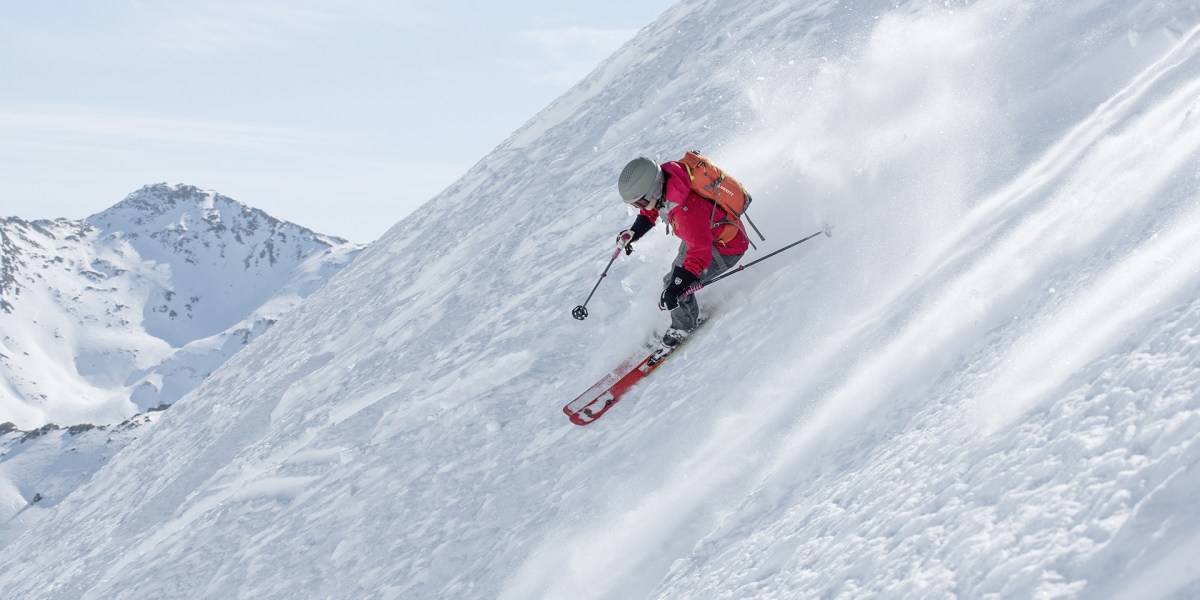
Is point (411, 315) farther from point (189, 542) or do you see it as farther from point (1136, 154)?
point (1136, 154)

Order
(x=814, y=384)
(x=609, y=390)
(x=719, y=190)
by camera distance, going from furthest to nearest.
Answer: (x=609, y=390) < (x=719, y=190) < (x=814, y=384)

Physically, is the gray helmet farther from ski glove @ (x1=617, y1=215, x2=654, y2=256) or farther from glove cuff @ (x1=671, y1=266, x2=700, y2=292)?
glove cuff @ (x1=671, y1=266, x2=700, y2=292)

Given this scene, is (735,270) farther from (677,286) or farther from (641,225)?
(641,225)

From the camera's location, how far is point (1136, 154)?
675 cm

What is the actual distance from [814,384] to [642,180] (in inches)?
117

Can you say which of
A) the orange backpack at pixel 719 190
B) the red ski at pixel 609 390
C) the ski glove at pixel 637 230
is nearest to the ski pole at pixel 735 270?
the orange backpack at pixel 719 190

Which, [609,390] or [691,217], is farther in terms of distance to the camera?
[609,390]

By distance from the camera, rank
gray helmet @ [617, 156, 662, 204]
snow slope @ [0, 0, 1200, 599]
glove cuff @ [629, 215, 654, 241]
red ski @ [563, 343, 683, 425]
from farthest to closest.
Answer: glove cuff @ [629, 215, 654, 241], red ski @ [563, 343, 683, 425], gray helmet @ [617, 156, 662, 204], snow slope @ [0, 0, 1200, 599]

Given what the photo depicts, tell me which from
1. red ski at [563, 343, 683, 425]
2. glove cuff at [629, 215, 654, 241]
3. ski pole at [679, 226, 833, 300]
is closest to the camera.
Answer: ski pole at [679, 226, 833, 300]

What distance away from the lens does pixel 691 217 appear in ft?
29.3

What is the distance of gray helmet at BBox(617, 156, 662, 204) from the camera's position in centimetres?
875

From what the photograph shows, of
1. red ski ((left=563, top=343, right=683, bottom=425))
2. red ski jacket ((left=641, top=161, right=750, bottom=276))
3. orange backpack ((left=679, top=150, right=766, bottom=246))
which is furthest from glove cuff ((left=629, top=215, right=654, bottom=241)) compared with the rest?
red ski ((left=563, top=343, right=683, bottom=425))

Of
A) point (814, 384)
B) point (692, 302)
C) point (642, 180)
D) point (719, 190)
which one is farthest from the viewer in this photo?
point (692, 302)

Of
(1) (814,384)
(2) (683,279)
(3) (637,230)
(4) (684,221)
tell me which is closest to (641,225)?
(3) (637,230)
